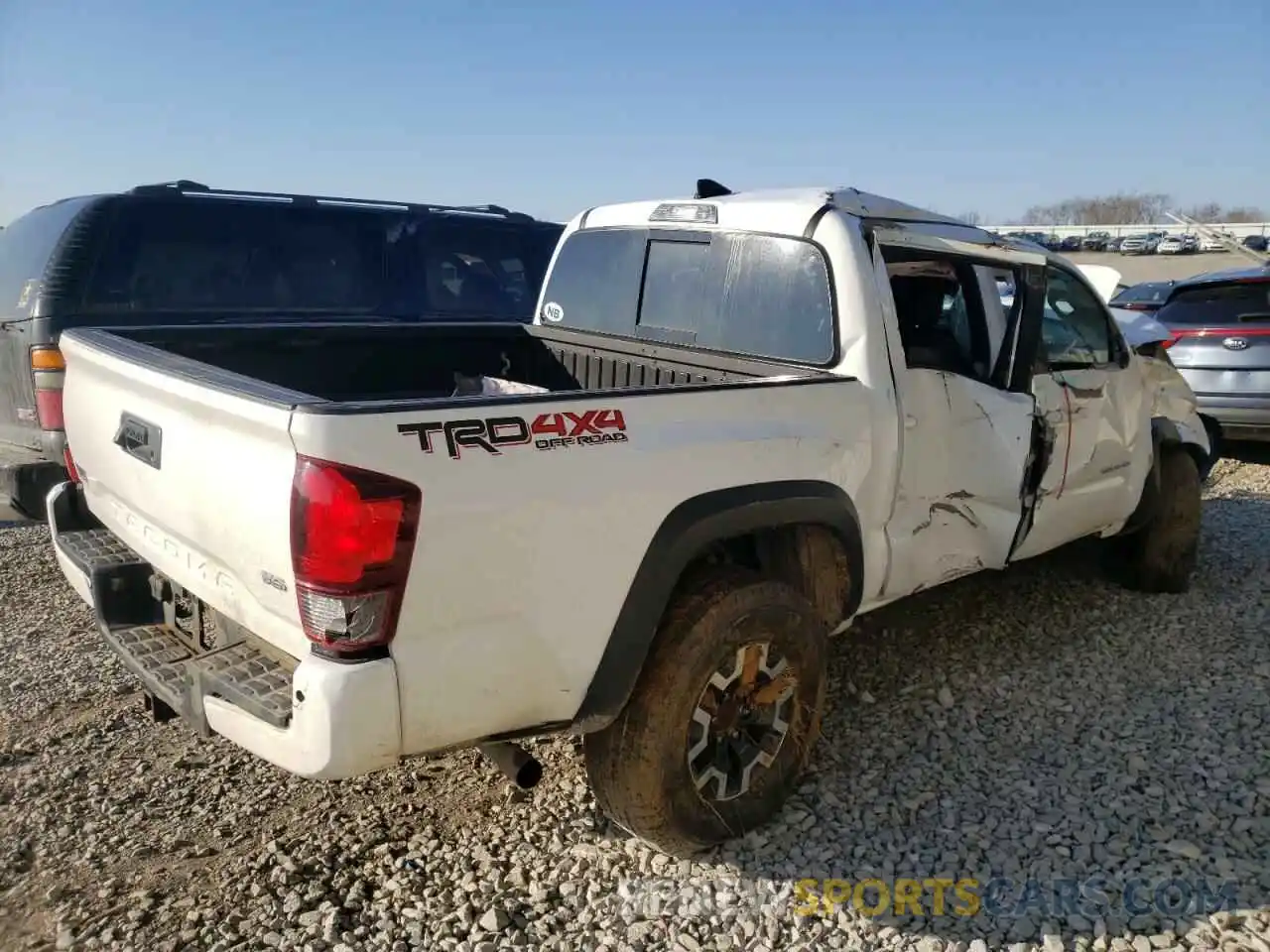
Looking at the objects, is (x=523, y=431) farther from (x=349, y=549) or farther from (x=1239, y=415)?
(x=1239, y=415)

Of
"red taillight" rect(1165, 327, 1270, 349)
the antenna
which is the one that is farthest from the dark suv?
the antenna

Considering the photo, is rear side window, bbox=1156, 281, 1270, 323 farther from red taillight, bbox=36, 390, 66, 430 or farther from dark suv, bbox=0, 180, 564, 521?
red taillight, bbox=36, 390, 66, 430

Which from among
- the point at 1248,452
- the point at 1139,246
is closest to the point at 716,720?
the point at 1248,452

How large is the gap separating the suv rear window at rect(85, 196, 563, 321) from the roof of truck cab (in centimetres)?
307

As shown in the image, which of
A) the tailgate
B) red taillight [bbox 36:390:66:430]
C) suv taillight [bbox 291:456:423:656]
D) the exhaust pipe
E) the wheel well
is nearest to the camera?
suv taillight [bbox 291:456:423:656]

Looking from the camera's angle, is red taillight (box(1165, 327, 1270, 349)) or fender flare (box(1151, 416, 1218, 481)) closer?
fender flare (box(1151, 416, 1218, 481))

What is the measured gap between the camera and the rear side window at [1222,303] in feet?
26.4

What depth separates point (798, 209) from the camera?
340 centimetres

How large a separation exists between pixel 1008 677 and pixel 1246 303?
19.2ft

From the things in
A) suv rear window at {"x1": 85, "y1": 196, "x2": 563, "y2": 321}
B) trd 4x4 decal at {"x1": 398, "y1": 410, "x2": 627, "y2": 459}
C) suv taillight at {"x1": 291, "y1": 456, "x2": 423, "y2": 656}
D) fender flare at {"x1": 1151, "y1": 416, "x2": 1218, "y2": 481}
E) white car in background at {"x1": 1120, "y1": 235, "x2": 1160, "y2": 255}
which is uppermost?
white car in background at {"x1": 1120, "y1": 235, "x2": 1160, "y2": 255}

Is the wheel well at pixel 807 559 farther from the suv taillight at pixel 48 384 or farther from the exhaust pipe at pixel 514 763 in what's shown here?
the suv taillight at pixel 48 384

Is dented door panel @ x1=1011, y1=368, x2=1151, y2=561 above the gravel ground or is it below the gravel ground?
above

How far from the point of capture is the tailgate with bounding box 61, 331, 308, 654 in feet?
7.11

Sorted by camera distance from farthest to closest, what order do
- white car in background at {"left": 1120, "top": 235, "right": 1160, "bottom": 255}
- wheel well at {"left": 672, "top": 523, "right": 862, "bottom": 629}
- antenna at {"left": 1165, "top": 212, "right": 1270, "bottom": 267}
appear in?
white car in background at {"left": 1120, "top": 235, "right": 1160, "bottom": 255} → antenna at {"left": 1165, "top": 212, "right": 1270, "bottom": 267} → wheel well at {"left": 672, "top": 523, "right": 862, "bottom": 629}
